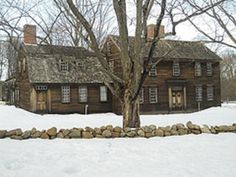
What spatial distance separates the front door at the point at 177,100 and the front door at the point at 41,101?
12626 millimetres

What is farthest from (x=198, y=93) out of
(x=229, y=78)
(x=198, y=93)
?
(x=229, y=78)

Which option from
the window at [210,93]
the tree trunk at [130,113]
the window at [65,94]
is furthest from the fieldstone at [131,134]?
the window at [210,93]

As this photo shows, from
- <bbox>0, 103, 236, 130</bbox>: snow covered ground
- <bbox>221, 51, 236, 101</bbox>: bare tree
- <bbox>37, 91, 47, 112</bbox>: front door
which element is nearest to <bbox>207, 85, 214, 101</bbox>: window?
<bbox>0, 103, 236, 130</bbox>: snow covered ground

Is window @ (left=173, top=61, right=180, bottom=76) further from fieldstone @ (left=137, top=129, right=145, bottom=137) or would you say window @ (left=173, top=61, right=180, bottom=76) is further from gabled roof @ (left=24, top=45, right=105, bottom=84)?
fieldstone @ (left=137, top=129, right=145, bottom=137)

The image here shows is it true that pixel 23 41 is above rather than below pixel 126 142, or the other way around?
above

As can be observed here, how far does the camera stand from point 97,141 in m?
10.9

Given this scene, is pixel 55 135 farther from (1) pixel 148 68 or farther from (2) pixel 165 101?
(2) pixel 165 101

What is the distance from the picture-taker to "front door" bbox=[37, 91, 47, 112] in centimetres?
3150

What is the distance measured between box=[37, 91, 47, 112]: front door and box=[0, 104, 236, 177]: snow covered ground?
20.7m

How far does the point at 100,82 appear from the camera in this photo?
34344 millimetres

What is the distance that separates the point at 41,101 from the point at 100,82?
5.94 m

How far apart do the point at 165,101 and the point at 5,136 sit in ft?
83.7

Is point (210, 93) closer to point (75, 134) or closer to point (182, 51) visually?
point (182, 51)

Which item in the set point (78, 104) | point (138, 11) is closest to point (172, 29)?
point (138, 11)
